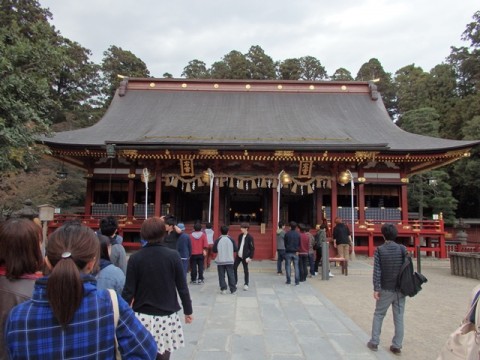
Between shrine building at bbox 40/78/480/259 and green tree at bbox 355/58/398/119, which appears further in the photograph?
green tree at bbox 355/58/398/119

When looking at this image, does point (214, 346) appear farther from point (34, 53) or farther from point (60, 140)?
point (60, 140)

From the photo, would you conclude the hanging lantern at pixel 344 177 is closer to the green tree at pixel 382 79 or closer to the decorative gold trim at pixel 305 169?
the decorative gold trim at pixel 305 169

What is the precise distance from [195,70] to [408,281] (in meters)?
44.9

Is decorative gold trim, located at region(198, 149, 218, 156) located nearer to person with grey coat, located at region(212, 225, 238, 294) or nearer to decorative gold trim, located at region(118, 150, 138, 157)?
decorative gold trim, located at region(118, 150, 138, 157)

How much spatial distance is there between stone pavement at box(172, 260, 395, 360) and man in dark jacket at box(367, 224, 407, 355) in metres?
0.22

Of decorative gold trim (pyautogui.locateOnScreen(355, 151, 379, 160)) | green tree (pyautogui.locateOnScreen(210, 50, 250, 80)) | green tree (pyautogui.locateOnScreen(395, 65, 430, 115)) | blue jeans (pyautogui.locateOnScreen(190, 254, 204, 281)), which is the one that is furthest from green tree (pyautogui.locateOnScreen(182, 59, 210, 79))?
blue jeans (pyautogui.locateOnScreen(190, 254, 204, 281))

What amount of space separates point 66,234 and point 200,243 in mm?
6669

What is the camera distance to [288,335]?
4.83 meters

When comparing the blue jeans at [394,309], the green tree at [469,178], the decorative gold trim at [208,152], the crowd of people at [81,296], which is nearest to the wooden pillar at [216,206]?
the decorative gold trim at [208,152]

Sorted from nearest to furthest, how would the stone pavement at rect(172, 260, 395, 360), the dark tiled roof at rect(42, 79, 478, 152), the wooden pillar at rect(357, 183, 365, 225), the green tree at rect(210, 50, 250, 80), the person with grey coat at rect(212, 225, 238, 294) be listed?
the stone pavement at rect(172, 260, 395, 360), the person with grey coat at rect(212, 225, 238, 294), the dark tiled roof at rect(42, 79, 478, 152), the wooden pillar at rect(357, 183, 365, 225), the green tree at rect(210, 50, 250, 80)

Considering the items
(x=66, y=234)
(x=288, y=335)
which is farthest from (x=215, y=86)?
(x=66, y=234)

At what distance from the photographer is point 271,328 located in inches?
202

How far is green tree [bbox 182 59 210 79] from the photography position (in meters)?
44.7

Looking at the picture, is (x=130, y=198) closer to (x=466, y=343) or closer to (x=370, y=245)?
(x=370, y=245)
